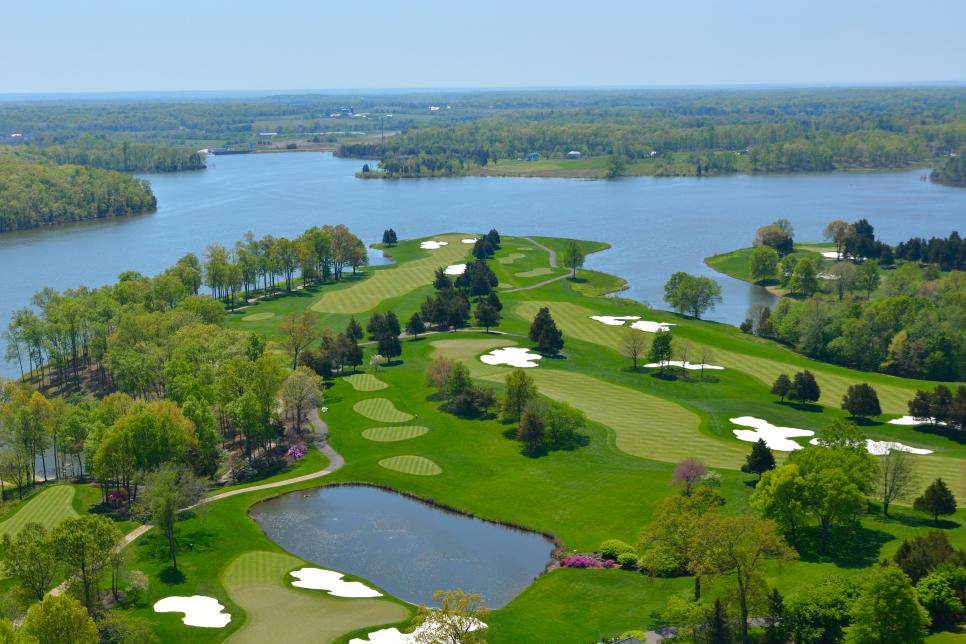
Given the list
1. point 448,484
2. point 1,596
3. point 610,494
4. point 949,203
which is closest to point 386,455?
point 448,484

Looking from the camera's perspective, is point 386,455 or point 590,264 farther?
point 590,264

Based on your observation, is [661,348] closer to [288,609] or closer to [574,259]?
[574,259]

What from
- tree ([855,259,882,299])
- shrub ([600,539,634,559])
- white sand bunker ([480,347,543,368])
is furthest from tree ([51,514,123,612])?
tree ([855,259,882,299])

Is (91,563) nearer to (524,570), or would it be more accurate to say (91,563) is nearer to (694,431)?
(524,570)

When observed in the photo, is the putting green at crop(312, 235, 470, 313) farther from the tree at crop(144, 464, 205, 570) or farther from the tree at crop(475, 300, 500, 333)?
the tree at crop(144, 464, 205, 570)

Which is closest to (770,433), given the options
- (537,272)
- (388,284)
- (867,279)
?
(867,279)

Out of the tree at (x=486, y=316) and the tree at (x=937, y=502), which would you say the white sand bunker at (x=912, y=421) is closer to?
the tree at (x=937, y=502)
